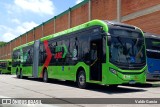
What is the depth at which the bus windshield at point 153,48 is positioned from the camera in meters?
17.4

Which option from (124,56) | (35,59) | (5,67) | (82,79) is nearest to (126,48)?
(124,56)

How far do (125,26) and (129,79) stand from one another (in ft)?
8.22

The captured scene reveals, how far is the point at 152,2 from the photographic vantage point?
25906 mm

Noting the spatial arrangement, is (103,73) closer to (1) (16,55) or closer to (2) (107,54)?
(2) (107,54)

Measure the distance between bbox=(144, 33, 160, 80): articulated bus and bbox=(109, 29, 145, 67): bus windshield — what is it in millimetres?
3252

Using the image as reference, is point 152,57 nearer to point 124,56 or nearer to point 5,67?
point 124,56

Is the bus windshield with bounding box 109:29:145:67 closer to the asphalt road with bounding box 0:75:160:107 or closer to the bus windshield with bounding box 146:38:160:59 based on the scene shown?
the asphalt road with bounding box 0:75:160:107

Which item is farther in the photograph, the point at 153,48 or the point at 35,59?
the point at 35,59

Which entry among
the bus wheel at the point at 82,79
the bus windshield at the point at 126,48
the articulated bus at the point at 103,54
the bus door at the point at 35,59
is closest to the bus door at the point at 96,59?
the articulated bus at the point at 103,54

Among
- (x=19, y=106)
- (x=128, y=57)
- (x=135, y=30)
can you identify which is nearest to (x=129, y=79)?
(x=128, y=57)

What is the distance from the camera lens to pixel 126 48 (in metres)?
13.6

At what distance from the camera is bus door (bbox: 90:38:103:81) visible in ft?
44.5

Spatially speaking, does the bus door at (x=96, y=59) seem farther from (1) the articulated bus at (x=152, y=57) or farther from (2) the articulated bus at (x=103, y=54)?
(1) the articulated bus at (x=152, y=57)

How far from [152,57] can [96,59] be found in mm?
4877
